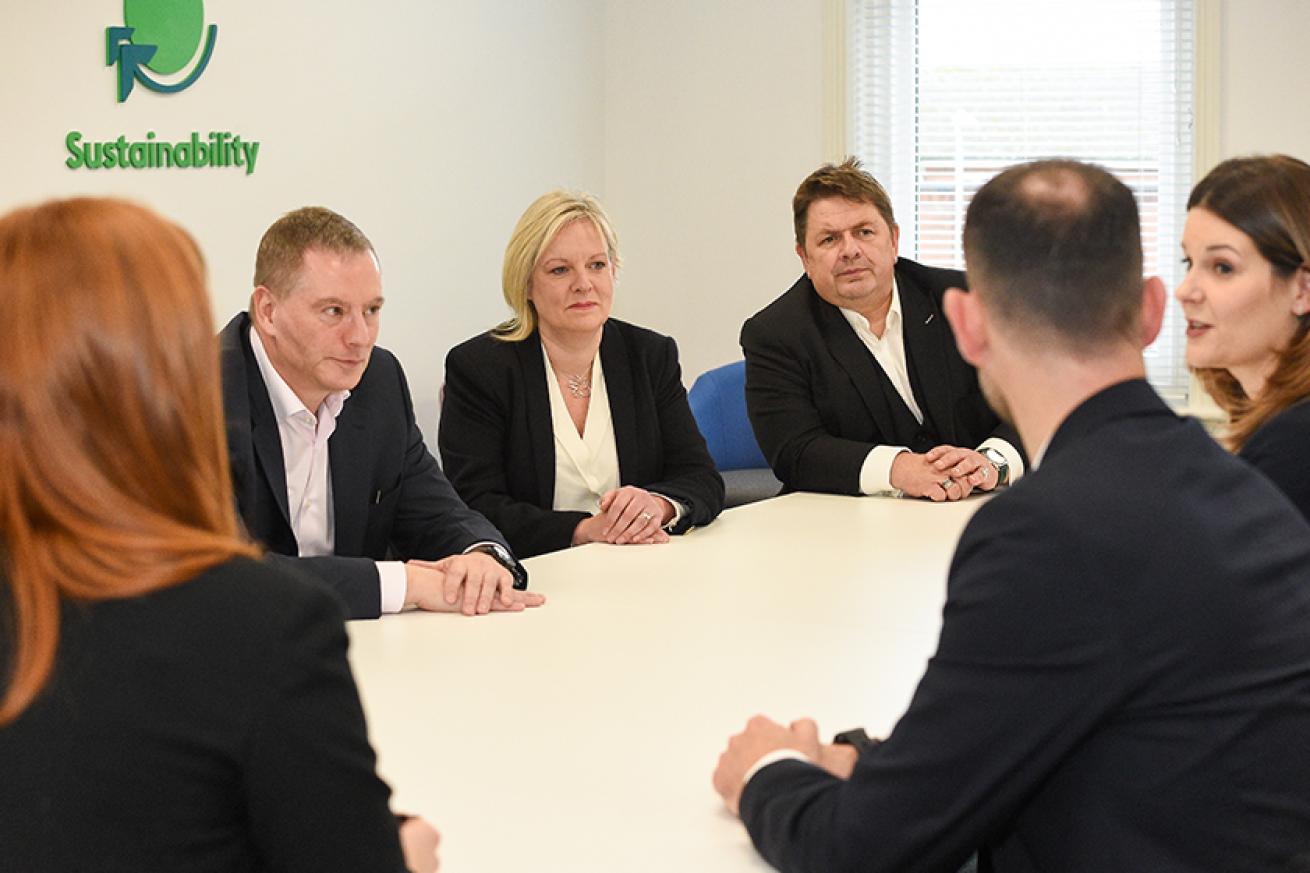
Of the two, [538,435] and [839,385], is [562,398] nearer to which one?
[538,435]

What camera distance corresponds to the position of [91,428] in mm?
1052

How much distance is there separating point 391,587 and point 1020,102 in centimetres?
453

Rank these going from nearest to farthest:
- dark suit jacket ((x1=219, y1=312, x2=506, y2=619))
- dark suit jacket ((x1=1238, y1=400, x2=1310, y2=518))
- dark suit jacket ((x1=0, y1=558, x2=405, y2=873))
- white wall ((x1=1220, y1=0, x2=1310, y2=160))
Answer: dark suit jacket ((x1=0, y1=558, x2=405, y2=873))
dark suit jacket ((x1=1238, y1=400, x2=1310, y2=518))
dark suit jacket ((x1=219, y1=312, x2=506, y2=619))
white wall ((x1=1220, y1=0, x2=1310, y2=160))

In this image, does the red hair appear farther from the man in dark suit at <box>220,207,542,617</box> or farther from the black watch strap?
the man in dark suit at <box>220,207,542,617</box>

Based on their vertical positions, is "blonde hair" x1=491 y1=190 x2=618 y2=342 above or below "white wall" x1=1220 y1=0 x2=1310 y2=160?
below

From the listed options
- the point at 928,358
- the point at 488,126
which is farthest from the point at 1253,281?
the point at 488,126

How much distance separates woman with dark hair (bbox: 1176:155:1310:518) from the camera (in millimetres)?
2516

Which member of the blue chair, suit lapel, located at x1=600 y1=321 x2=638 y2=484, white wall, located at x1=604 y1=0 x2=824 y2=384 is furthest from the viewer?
white wall, located at x1=604 y1=0 x2=824 y2=384

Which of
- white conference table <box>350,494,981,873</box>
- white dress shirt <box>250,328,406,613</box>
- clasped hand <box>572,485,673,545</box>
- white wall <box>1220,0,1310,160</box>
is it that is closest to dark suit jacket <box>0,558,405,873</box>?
white conference table <box>350,494,981,873</box>

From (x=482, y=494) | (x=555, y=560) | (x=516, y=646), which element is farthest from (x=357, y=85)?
(x=516, y=646)

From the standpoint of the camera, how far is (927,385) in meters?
4.18

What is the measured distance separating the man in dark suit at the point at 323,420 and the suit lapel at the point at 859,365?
1340 mm

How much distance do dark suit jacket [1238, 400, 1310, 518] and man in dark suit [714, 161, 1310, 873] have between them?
765 millimetres

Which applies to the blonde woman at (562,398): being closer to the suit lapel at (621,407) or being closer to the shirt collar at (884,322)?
the suit lapel at (621,407)
